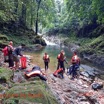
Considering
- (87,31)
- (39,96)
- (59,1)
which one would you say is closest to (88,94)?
(39,96)

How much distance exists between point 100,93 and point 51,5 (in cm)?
3721

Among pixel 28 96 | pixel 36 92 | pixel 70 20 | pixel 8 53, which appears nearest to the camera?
pixel 28 96

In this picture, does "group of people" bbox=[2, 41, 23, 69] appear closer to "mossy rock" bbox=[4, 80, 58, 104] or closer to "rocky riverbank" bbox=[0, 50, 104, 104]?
"rocky riverbank" bbox=[0, 50, 104, 104]

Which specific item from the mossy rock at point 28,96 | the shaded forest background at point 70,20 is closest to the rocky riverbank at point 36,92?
the mossy rock at point 28,96

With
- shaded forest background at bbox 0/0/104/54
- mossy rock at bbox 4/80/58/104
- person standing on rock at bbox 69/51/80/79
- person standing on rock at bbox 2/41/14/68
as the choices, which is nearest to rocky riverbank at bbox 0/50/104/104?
mossy rock at bbox 4/80/58/104

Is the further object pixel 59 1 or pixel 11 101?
pixel 59 1

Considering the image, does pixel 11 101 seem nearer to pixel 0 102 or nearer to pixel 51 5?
pixel 0 102

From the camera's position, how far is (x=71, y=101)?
930 cm

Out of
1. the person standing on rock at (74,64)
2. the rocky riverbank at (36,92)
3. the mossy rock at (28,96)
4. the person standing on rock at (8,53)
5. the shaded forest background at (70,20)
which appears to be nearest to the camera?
the mossy rock at (28,96)

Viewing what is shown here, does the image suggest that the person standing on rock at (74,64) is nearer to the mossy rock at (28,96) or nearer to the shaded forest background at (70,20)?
the mossy rock at (28,96)

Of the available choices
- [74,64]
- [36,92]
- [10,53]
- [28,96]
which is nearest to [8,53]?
[10,53]

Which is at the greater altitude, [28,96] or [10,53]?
[10,53]

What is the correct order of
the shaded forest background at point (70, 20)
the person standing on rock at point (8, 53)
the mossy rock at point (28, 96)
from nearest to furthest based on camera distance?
1. the mossy rock at point (28, 96)
2. the person standing on rock at point (8, 53)
3. the shaded forest background at point (70, 20)

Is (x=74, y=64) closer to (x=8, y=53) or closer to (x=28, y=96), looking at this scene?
(x=8, y=53)
